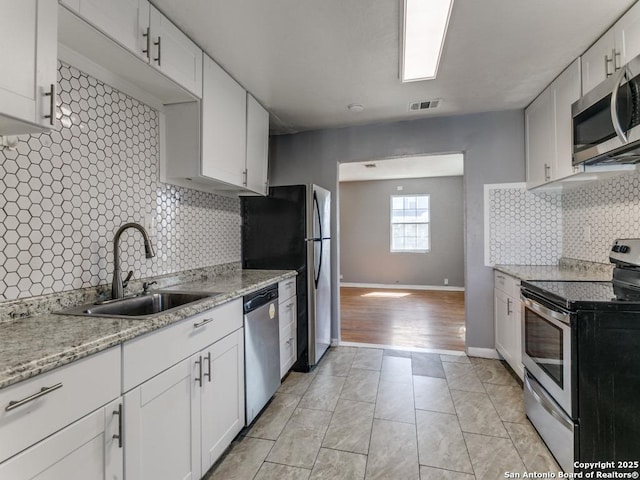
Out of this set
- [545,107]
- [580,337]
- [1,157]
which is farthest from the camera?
[545,107]

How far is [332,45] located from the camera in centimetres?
211

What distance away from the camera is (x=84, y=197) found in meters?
1.63

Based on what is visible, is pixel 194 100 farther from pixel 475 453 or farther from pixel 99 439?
pixel 475 453

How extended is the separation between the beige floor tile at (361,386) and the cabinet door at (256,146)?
5.93 feet

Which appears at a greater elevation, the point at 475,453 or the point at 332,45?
the point at 332,45

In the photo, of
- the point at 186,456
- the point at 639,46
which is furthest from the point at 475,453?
the point at 639,46

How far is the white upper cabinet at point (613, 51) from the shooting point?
174cm

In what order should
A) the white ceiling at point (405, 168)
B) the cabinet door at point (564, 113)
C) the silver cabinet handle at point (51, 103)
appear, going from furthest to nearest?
the white ceiling at point (405, 168)
the cabinet door at point (564, 113)
the silver cabinet handle at point (51, 103)

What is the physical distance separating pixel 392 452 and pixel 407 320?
9.66ft

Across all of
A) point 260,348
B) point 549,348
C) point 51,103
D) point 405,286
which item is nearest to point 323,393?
point 260,348

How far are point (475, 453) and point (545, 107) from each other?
2.65m

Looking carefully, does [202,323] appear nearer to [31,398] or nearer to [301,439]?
[31,398]

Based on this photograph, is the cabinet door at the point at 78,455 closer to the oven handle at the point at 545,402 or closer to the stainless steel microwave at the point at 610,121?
the oven handle at the point at 545,402

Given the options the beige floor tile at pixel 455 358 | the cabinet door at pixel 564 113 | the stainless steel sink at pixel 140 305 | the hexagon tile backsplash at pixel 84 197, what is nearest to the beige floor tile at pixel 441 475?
the stainless steel sink at pixel 140 305
